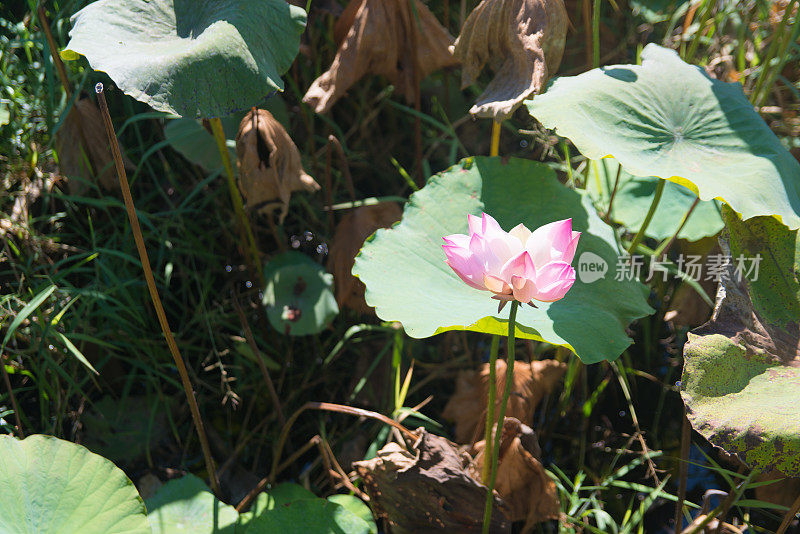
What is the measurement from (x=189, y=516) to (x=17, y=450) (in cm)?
37

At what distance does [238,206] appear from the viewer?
5.61ft

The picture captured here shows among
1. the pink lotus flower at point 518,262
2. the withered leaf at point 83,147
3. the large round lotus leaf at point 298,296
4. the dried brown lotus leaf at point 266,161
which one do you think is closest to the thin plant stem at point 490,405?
the pink lotus flower at point 518,262

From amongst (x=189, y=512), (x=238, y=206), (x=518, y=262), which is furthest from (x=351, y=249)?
(x=518, y=262)

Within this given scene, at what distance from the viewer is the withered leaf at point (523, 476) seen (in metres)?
1.53

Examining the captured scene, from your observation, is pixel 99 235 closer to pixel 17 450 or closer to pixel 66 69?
pixel 66 69

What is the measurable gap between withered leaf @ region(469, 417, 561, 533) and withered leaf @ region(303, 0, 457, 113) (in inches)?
36.0

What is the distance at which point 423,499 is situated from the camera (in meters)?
1.44

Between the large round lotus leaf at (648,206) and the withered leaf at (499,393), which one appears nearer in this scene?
the withered leaf at (499,393)

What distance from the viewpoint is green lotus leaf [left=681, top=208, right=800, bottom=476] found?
116cm

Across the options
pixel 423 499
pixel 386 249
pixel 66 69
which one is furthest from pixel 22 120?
pixel 423 499

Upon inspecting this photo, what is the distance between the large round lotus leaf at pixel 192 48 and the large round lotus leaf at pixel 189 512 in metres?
0.79

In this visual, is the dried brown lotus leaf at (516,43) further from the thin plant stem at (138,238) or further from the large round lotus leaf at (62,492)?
the large round lotus leaf at (62,492)

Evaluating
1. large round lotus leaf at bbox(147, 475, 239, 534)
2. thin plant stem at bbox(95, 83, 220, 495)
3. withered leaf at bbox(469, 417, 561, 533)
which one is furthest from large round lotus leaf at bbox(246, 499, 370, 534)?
withered leaf at bbox(469, 417, 561, 533)

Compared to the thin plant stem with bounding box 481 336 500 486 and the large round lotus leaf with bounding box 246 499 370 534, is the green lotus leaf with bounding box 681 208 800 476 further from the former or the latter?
the large round lotus leaf with bounding box 246 499 370 534
